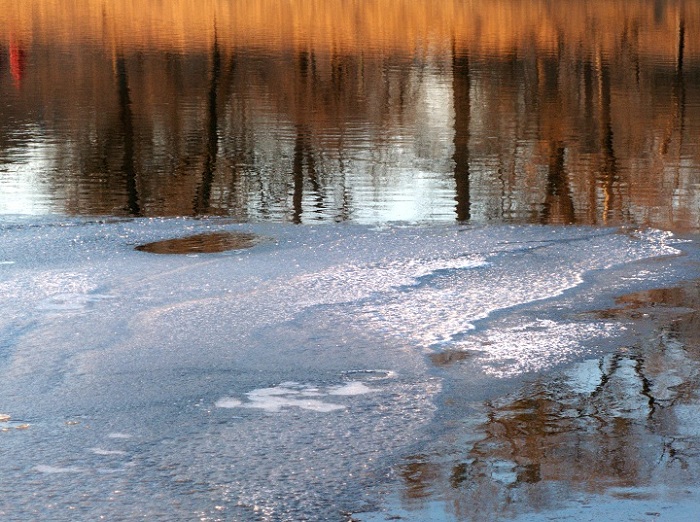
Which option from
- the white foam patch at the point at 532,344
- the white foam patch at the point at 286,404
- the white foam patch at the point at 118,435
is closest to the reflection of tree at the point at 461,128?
the white foam patch at the point at 532,344

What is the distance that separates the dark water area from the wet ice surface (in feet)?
4.81

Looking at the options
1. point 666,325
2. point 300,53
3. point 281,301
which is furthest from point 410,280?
point 300,53

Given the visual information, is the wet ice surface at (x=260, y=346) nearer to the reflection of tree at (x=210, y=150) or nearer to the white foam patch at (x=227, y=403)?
the white foam patch at (x=227, y=403)

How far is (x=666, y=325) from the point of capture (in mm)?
7191

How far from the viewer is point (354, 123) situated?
18.2 meters

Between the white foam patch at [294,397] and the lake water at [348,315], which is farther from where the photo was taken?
the white foam patch at [294,397]

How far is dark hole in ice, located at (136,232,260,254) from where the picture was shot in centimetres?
921

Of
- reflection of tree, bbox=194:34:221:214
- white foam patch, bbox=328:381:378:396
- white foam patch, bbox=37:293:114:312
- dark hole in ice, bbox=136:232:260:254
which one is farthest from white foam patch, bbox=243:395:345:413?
reflection of tree, bbox=194:34:221:214

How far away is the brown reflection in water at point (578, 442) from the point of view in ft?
15.6

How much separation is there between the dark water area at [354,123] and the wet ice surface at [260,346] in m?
1.47

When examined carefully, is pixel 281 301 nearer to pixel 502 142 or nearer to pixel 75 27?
pixel 502 142

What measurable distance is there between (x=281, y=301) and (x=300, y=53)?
23.6m

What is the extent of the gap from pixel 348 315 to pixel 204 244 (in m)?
2.39

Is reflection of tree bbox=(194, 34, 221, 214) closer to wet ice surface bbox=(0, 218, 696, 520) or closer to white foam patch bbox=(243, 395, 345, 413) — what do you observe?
wet ice surface bbox=(0, 218, 696, 520)
